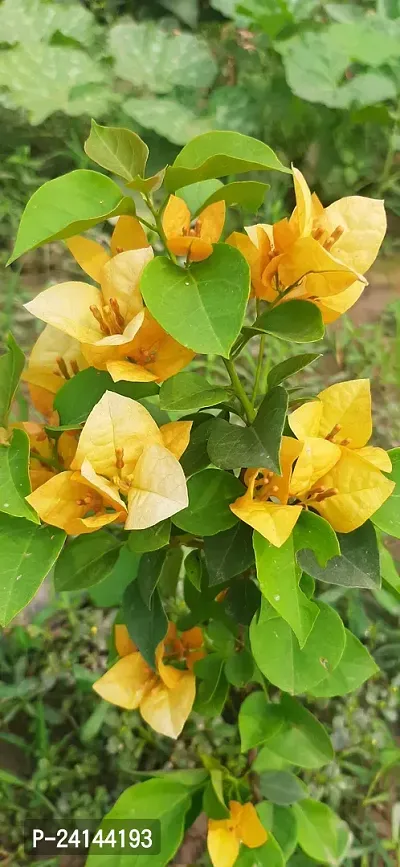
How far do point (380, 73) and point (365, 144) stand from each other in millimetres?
166

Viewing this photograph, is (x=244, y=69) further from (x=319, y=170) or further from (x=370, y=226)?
(x=370, y=226)

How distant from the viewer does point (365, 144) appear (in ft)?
5.50

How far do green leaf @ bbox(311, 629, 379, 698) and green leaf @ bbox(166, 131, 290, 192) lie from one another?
1.56 feet

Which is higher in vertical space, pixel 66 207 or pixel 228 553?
pixel 66 207

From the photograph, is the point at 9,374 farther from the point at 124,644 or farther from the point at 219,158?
the point at 124,644

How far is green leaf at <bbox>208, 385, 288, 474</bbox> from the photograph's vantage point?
1.34ft

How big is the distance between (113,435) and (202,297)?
0.11 m

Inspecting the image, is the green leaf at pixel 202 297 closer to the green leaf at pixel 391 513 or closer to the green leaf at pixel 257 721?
the green leaf at pixel 391 513

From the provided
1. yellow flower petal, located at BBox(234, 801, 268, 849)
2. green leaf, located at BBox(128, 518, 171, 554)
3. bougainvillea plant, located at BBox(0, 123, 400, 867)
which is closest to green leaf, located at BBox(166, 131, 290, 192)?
bougainvillea plant, located at BBox(0, 123, 400, 867)

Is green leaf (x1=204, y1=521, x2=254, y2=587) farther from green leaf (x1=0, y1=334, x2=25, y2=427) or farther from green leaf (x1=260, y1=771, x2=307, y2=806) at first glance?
green leaf (x1=260, y1=771, x2=307, y2=806)

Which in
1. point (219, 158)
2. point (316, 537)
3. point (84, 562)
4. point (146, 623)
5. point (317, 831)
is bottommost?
point (317, 831)

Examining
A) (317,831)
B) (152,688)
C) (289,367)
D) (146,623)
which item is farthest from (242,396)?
(317,831)

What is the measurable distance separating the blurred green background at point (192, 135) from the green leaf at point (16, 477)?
0.67m

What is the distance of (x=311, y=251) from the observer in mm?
404
